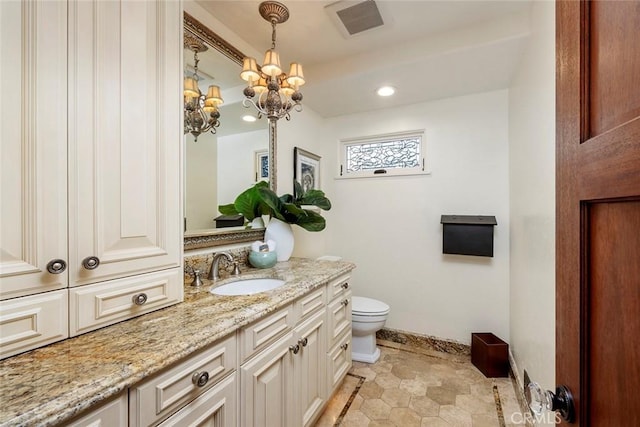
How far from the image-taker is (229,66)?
1.73 meters

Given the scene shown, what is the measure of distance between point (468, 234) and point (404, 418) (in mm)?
1424

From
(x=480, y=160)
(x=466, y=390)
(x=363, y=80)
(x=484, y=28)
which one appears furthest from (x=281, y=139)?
(x=466, y=390)

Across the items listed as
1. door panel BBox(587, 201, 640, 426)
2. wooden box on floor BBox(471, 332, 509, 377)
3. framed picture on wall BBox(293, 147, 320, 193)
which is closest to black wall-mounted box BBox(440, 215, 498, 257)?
wooden box on floor BBox(471, 332, 509, 377)

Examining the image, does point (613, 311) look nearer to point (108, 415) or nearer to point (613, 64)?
point (613, 64)

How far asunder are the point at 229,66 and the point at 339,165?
1453 millimetres

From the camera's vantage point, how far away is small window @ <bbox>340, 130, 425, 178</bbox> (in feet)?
8.42

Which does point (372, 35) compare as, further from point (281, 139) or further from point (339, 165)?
point (339, 165)

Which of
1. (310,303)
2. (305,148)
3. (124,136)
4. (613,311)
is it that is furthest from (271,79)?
(613,311)

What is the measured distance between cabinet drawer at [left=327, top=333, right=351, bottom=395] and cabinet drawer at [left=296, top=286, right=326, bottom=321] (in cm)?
37

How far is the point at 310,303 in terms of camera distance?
56.5 inches

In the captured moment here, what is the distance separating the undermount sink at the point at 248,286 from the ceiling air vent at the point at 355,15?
1607 mm

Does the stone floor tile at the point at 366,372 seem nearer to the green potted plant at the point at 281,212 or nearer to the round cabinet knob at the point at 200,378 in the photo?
the green potted plant at the point at 281,212

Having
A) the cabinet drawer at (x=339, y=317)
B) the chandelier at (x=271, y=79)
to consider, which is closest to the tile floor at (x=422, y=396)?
the cabinet drawer at (x=339, y=317)

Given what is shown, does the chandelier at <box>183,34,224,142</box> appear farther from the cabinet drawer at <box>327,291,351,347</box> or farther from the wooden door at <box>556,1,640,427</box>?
the wooden door at <box>556,1,640,427</box>
